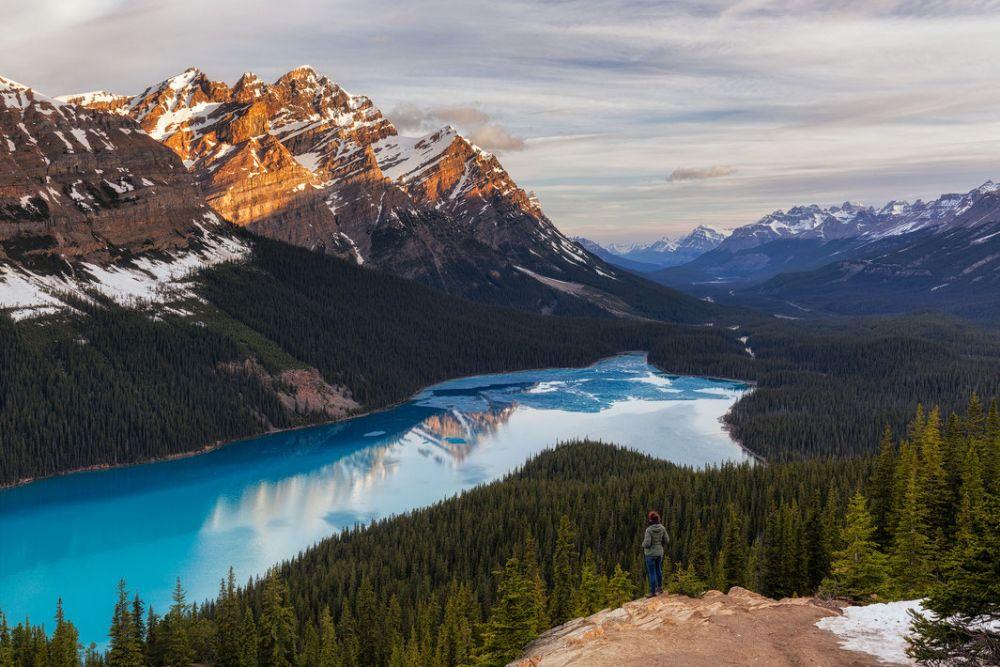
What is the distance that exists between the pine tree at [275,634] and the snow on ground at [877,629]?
48.5 m

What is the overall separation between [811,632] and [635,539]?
66.6m

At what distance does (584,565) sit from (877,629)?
45463 mm

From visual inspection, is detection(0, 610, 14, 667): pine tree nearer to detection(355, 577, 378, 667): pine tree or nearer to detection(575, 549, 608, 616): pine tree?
detection(355, 577, 378, 667): pine tree

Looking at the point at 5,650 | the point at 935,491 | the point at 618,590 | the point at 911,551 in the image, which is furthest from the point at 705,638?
the point at 5,650

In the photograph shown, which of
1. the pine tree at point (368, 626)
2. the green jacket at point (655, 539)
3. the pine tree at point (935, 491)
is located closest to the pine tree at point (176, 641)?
the pine tree at point (368, 626)

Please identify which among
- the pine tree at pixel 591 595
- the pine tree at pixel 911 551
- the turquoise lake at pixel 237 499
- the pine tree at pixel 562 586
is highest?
the pine tree at pixel 911 551

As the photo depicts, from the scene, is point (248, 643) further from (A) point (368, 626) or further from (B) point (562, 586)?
(B) point (562, 586)

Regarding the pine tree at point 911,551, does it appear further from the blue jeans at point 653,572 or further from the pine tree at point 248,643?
the pine tree at point 248,643

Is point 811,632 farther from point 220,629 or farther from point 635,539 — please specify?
point 635,539

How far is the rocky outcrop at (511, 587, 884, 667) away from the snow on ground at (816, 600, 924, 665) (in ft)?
1.55

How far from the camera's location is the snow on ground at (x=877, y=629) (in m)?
26.2

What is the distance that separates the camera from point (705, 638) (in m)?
29.4

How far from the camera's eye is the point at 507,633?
45625mm

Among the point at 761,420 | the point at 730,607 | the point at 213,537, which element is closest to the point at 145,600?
the point at 213,537
